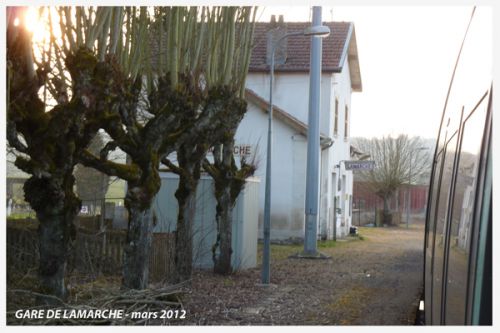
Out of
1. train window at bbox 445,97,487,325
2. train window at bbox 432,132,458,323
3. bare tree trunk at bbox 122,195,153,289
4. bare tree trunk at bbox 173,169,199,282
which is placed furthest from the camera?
bare tree trunk at bbox 173,169,199,282

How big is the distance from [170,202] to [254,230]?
237 cm

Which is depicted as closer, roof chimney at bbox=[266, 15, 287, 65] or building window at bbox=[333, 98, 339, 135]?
roof chimney at bbox=[266, 15, 287, 65]

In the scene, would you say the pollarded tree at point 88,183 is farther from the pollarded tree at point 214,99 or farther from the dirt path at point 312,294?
the pollarded tree at point 214,99

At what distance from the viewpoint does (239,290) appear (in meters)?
14.2

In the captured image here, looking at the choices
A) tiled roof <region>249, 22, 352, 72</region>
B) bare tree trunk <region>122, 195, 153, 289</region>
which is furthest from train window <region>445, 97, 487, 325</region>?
tiled roof <region>249, 22, 352, 72</region>

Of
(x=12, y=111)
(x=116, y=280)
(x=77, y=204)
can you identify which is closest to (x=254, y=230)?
(x=116, y=280)

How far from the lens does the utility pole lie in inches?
847

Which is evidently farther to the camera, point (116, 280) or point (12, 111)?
point (116, 280)

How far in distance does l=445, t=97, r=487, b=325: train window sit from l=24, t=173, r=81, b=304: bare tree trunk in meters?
6.09

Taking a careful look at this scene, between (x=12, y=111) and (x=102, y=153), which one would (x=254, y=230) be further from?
(x=12, y=111)

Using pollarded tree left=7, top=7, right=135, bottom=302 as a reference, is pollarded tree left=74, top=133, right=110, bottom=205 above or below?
below

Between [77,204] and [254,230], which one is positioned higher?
[77,204]

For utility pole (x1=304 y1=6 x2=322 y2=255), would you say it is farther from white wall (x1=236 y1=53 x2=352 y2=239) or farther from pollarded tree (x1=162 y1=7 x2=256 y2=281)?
pollarded tree (x1=162 y1=7 x2=256 y2=281)

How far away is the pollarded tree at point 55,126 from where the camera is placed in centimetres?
874
